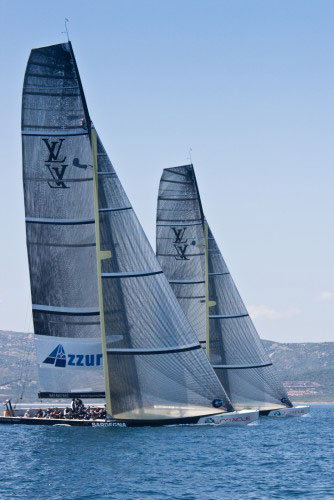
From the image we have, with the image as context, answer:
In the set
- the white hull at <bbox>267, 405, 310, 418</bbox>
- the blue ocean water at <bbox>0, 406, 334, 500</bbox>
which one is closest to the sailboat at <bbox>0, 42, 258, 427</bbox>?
the blue ocean water at <bbox>0, 406, 334, 500</bbox>

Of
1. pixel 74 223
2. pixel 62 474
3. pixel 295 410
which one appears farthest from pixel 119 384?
pixel 295 410

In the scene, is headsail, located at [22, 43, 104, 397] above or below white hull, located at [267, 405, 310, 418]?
above

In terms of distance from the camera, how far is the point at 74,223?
2229 inches

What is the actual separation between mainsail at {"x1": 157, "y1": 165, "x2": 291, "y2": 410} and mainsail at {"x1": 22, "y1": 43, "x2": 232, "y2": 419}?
16017mm

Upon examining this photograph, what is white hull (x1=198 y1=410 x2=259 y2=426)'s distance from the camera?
190ft

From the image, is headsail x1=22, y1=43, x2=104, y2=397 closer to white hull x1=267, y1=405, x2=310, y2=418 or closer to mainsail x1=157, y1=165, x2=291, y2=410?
mainsail x1=157, y1=165, x2=291, y2=410

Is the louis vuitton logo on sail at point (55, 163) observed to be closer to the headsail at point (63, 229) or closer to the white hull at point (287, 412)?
the headsail at point (63, 229)

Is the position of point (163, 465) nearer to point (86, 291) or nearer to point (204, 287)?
point (86, 291)

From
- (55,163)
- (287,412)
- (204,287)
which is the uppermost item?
(55,163)

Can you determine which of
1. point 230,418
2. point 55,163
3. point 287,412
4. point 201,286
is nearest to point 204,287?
point 201,286

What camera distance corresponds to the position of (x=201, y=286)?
241 ft

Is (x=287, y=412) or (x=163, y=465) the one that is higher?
(x=287, y=412)

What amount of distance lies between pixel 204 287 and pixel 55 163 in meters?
20.8

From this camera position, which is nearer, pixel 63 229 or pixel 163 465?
pixel 163 465
